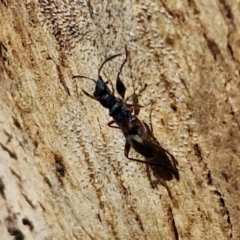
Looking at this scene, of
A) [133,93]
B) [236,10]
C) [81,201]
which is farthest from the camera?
[81,201]

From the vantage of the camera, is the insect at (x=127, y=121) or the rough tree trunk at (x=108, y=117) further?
the insect at (x=127, y=121)

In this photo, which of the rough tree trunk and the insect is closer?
the rough tree trunk

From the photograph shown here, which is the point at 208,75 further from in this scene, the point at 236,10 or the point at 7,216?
the point at 7,216

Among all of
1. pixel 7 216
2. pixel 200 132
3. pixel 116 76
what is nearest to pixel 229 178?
pixel 200 132
